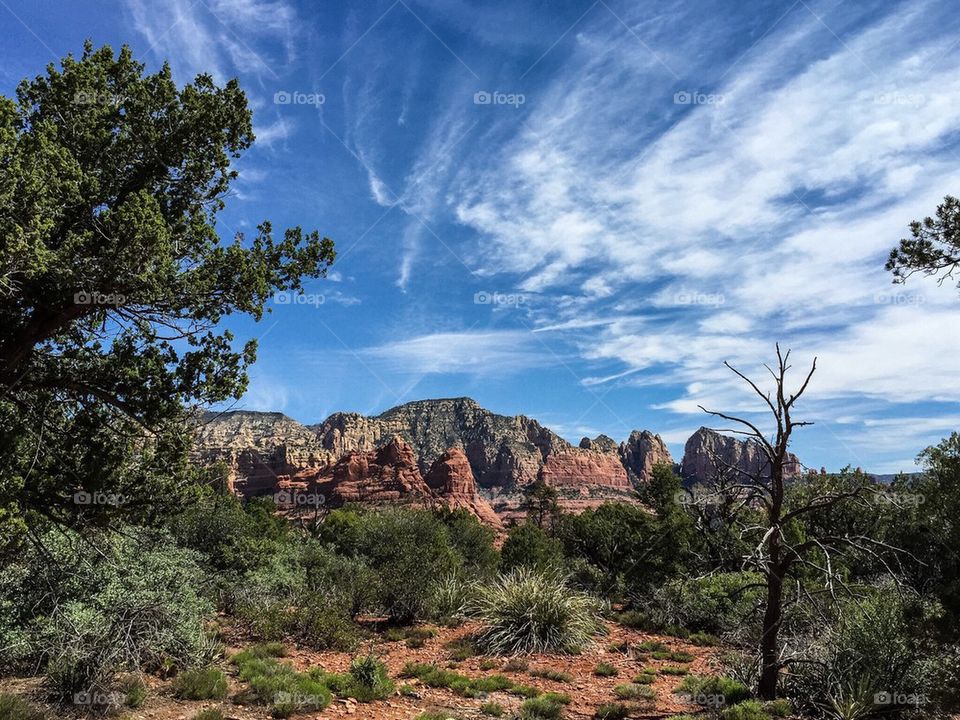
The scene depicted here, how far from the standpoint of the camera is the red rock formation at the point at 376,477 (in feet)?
299

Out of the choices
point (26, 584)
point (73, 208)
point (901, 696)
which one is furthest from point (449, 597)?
point (73, 208)

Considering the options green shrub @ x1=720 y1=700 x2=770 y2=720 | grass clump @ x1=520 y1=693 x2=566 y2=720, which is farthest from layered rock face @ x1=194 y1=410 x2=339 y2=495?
green shrub @ x1=720 y1=700 x2=770 y2=720

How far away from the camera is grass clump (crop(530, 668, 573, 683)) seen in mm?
11656

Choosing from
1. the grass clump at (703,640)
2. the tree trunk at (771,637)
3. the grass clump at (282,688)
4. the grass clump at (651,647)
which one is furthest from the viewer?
the grass clump at (703,640)

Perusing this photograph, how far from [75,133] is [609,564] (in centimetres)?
2550

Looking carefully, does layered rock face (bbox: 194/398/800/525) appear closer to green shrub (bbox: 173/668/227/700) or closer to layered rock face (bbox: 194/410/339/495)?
layered rock face (bbox: 194/410/339/495)

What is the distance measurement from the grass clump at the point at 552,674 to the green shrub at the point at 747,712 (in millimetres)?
3939

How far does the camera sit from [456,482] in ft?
336

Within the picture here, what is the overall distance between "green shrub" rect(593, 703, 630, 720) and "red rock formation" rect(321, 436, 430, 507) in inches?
3100

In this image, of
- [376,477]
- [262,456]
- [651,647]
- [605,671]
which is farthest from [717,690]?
[262,456]

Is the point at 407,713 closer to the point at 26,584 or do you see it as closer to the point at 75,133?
the point at 26,584

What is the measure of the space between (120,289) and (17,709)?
18.5 ft

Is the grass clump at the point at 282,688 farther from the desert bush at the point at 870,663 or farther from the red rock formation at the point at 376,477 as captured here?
the red rock formation at the point at 376,477

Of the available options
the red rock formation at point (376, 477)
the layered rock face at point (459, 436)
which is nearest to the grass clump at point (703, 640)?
the red rock formation at point (376, 477)
